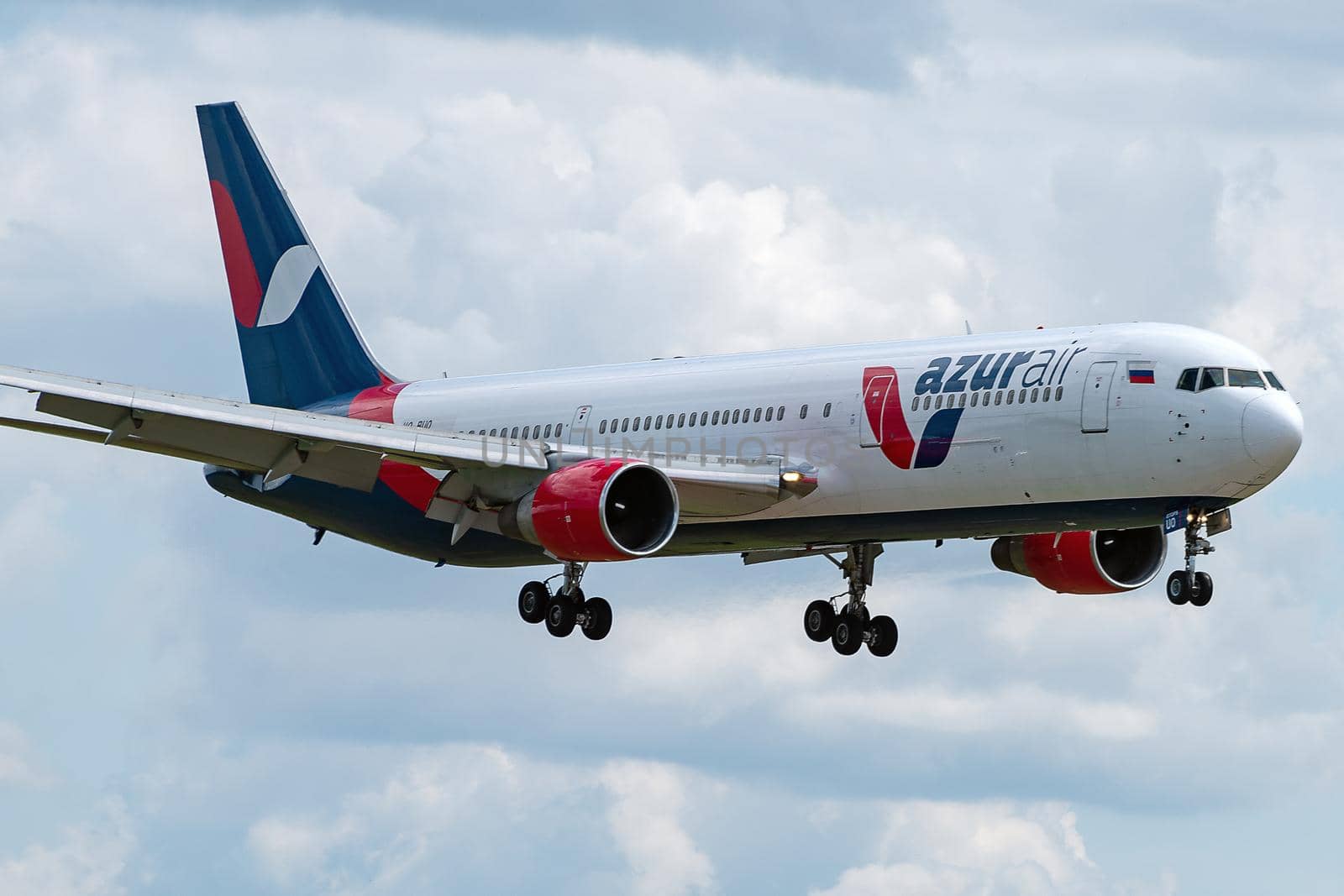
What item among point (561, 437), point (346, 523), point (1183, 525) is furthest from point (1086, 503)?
point (346, 523)

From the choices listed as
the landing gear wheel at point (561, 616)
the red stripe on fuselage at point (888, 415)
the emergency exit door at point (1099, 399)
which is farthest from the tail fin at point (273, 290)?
the emergency exit door at point (1099, 399)

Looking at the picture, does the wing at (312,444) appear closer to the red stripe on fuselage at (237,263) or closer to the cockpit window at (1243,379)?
the cockpit window at (1243,379)

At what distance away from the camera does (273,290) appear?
60.7 m

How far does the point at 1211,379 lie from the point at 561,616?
620 inches

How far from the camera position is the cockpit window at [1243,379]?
142 feet

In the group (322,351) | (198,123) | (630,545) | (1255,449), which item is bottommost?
(630,545)

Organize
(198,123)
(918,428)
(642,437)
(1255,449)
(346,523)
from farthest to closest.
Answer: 1. (198,123)
2. (346,523)
3. (642,437)
4. (918,428)
5. (1255,449)

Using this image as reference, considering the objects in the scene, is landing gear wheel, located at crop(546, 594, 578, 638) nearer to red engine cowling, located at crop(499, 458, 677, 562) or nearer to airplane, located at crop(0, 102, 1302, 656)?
airplane, located at crop(0, 102, 1302, 656)

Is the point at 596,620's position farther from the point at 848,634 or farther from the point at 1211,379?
the point at 1211,379

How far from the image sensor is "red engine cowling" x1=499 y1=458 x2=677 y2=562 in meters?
45.2

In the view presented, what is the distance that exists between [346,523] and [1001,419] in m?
19.1

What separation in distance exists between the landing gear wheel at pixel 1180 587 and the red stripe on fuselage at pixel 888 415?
19.0 ft

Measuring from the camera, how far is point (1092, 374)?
43781mm

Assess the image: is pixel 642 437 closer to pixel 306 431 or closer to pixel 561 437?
pixel 561 437
